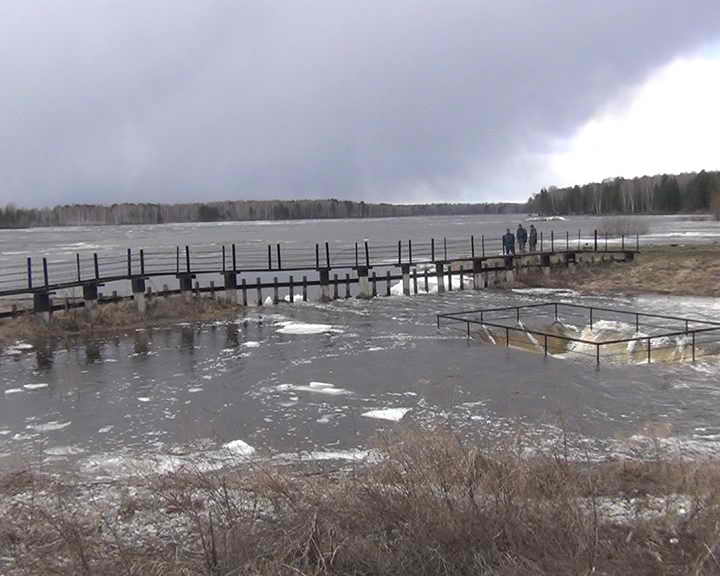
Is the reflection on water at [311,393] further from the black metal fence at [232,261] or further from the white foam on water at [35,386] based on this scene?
the black metal fence at [232,261]

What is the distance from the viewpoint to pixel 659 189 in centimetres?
16812

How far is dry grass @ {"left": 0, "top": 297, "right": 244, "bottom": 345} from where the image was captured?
2152 centimetres

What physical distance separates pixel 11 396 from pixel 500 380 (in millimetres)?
10019

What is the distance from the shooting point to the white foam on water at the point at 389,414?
11.7m

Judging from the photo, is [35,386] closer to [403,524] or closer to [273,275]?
[403,524]

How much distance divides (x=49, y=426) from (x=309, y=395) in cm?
464

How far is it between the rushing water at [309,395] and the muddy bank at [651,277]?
15.2 meters

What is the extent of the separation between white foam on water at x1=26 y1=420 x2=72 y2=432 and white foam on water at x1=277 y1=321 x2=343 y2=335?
1012 centimetres

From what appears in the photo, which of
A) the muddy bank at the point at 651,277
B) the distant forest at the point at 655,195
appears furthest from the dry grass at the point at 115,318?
the distant forest at the point at 655,195

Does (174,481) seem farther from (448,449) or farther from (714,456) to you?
(714,456)

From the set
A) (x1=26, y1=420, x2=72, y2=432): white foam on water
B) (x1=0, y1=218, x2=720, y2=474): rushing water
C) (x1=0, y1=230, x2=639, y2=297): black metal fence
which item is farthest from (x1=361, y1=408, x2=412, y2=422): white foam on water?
(x1=0, y1=230, x2=639, y2=297): black metal fence

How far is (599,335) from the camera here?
1928 centimetres

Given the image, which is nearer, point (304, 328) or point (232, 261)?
point (304, 328)

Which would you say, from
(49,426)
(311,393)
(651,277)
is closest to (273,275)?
(651,277)
